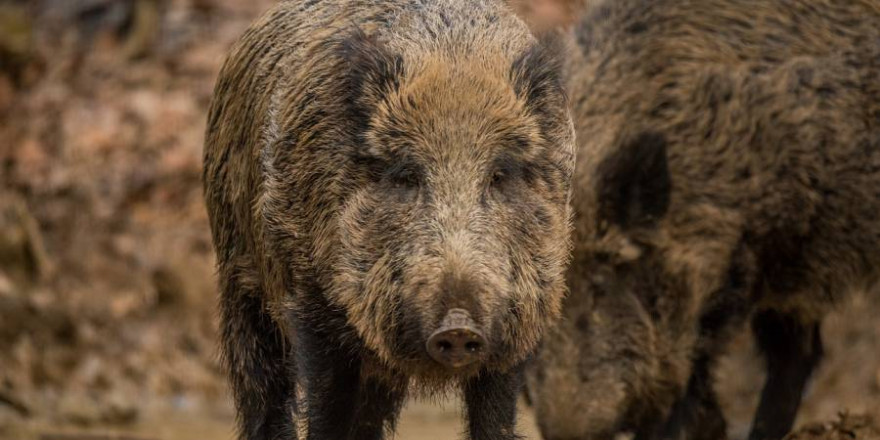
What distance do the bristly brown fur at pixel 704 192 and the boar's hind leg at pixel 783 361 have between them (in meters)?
0.02

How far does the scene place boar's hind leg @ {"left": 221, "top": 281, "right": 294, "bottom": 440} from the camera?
17.5 ft

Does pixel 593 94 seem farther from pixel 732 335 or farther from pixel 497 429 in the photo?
pixel 497 429

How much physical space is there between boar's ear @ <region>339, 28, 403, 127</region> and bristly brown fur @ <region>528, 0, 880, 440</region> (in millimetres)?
2480

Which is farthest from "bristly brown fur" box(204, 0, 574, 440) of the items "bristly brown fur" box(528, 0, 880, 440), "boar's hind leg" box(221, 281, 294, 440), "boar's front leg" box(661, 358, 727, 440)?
Answer: "boar's front leg" box(661, 358, 727, 440)

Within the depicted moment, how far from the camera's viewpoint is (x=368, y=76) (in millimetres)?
4477

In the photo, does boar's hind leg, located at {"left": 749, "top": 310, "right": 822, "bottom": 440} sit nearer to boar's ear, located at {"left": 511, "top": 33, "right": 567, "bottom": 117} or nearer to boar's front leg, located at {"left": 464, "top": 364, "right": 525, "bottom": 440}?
boar's front leg, located at {"left": 464, "top": 364, "right": 525, "bottom": 440}

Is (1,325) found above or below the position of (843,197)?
below

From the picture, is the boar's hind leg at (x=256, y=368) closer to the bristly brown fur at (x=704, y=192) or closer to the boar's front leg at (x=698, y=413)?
the bristly brown fur at (x=704, y=192)

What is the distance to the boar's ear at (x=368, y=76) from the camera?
176 inches

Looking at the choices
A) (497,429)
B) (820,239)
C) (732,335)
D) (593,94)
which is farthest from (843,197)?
(497,429)

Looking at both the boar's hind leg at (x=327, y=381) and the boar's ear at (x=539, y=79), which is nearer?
the boar's ear at (x=539, y=79)

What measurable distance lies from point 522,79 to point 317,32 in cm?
83

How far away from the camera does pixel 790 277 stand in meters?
7.41

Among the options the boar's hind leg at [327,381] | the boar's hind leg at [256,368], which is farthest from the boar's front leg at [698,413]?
the boar's hind leg at [327,381]
